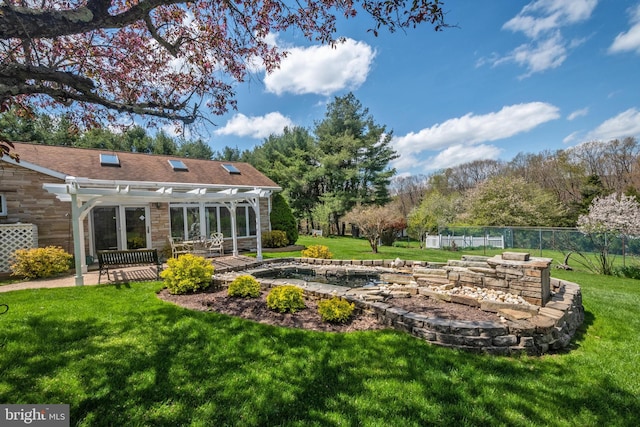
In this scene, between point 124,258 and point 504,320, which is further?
point 124,258

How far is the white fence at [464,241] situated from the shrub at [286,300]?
13.7m

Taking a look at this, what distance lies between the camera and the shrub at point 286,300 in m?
4.91

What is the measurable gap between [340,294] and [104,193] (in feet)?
22.9

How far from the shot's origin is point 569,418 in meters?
2.36

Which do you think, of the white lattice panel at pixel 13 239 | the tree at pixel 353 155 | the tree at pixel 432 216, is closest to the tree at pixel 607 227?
the tree at pixel 432 216

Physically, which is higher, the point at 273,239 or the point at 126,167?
the point at 126,167

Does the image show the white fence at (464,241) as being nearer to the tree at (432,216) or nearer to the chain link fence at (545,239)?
the chain link fence at (545,239)

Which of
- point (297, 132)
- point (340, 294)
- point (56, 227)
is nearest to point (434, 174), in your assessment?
point (297, 132)

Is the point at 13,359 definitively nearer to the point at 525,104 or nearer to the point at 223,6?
the point at 223,6

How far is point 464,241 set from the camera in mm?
16344

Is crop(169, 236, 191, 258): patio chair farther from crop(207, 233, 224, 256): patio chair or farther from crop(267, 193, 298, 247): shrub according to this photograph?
crop(267, 193, 298, 247): shrub

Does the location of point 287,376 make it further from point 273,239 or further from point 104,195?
point 273,239

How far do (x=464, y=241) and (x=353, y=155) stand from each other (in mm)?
12914

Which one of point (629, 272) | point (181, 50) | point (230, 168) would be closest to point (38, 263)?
point (181, 50)
